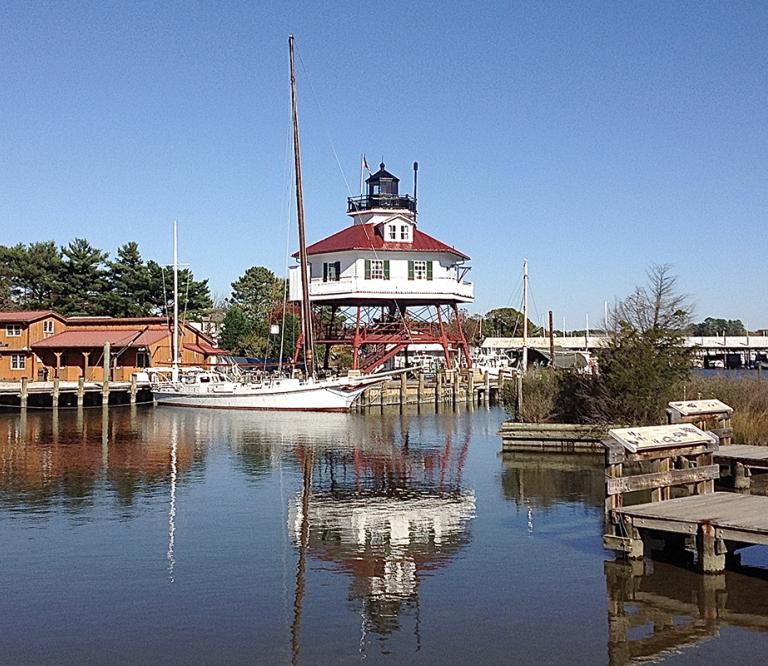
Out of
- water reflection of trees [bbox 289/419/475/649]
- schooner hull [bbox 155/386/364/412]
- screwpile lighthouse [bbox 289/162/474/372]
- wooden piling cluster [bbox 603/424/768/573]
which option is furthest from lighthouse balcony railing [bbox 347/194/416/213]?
wooden piling cluster [bbox 603/424/768/573]

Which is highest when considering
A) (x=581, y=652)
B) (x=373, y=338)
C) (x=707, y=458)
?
(x=373, y=338)

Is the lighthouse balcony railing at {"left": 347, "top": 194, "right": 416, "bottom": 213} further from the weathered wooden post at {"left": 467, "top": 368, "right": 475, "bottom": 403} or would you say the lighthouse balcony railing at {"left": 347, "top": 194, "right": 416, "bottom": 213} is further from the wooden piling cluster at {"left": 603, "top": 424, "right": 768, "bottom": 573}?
the wooden piling cluster at {"left": 603, "top": 424, "right": 768, "bottom": 573}

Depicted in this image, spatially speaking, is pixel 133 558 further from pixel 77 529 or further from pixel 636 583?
pixel 636 583

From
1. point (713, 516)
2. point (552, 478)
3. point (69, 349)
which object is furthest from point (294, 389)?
point (713, 516)

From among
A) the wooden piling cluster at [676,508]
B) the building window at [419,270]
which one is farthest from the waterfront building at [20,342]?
the wooden piling cluster at [676,508]

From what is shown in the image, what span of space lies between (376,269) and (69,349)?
839 inches

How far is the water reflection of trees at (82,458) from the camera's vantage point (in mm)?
22406

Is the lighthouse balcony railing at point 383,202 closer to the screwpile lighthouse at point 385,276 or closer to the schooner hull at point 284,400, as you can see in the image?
the screwpile lighthouse at point 385,276

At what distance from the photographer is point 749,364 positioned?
15925 centimetres

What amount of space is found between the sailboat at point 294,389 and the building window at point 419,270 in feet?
24.1

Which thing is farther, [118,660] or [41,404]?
[41,404]

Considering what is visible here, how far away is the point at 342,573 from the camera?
14453mm

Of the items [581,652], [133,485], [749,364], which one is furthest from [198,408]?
[749,364]

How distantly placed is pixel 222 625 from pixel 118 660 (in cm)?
157
